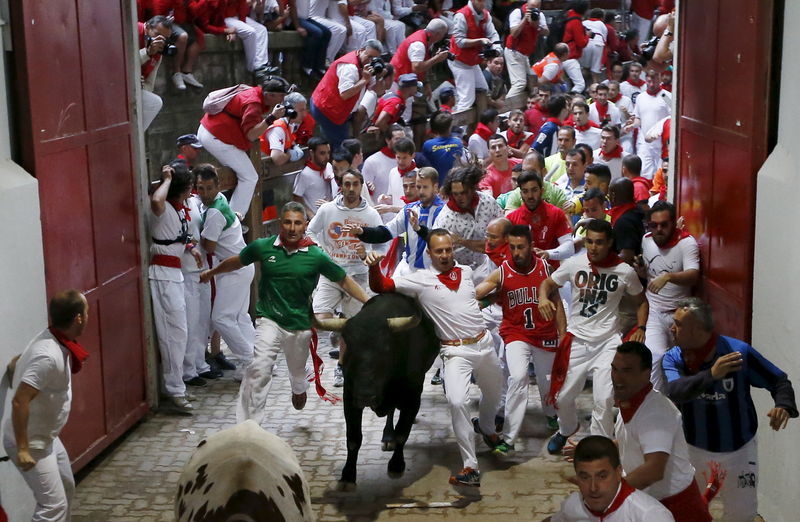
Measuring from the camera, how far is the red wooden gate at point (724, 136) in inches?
311

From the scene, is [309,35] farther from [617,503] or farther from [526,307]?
[617,503]

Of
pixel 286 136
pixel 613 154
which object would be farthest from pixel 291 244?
pixel 613 154

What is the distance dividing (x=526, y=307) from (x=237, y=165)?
4.15 m

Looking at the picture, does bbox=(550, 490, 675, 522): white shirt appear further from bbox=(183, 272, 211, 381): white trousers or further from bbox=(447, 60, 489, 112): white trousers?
bbox=(447, 60, 489, 112): white trousers

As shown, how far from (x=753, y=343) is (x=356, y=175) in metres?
4.32

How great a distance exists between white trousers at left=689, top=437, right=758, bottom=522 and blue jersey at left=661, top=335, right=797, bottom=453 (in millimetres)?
43

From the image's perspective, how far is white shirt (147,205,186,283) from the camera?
404 inches

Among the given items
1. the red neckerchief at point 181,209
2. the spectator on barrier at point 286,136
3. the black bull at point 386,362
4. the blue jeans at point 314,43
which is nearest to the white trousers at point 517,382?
the black bull at point 386,362

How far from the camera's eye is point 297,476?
627 centimetres

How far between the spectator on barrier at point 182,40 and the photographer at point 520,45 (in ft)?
25.4

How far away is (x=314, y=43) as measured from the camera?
1622 centimetres

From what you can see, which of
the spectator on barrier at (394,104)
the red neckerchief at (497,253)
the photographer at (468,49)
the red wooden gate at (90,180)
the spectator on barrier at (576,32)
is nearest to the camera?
the red wooden gate at (90,180)

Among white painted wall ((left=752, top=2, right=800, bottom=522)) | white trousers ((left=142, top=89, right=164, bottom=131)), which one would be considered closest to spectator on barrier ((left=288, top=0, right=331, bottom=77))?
white trousers ((left=142, top=89, right=164, bottom=131))

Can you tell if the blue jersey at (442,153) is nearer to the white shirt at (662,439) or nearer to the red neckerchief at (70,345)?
the red neckerchief at (70,345)
